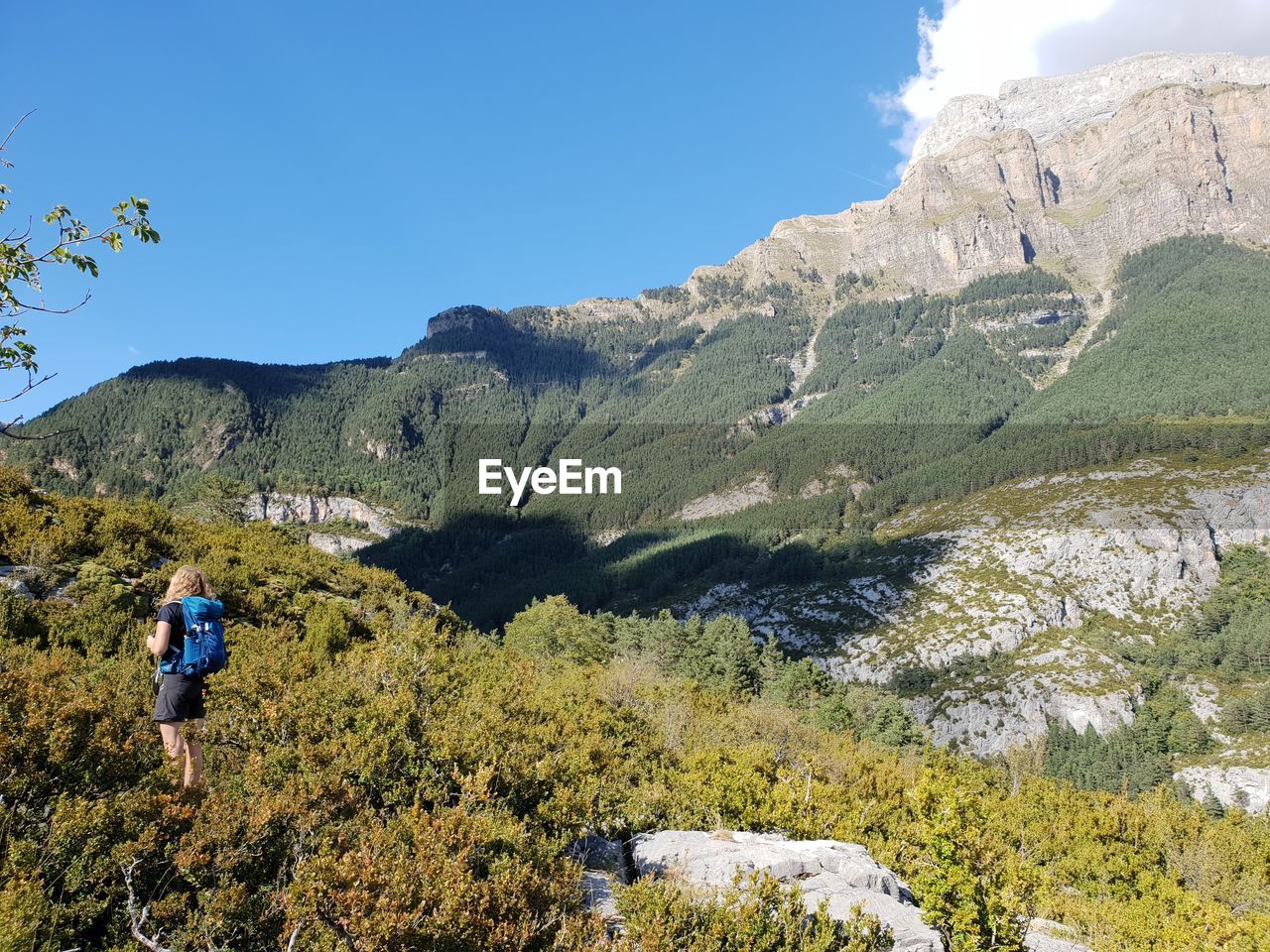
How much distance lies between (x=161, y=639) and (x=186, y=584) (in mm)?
969

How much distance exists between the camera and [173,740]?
7.54 m

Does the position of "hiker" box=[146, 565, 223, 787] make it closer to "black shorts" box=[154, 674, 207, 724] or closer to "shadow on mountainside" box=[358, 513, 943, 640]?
"black shorts" box=[154, 674, 207, 724]

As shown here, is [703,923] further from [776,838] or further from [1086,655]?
[1086,655]

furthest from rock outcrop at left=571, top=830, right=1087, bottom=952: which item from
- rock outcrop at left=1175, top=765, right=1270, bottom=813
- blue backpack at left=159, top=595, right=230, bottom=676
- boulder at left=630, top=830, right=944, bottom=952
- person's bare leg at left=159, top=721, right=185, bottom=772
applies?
rock outcrop at left=1175, top=765, right=1270, bottom=813

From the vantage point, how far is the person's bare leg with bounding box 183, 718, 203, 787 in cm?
695

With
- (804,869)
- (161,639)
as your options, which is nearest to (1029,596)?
(804,869)

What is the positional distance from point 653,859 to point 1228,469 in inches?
6263

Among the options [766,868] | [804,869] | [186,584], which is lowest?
[804,869]

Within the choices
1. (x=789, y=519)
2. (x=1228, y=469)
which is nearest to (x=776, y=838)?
(x=1228, y=469)

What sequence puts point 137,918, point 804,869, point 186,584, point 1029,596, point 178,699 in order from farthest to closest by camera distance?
1. point 1029,596
2. point 804,869
3. point 186,584
4. point 178,699
5. point 137,918

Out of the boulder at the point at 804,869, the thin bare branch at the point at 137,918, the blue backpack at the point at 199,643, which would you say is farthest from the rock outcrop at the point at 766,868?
the blue backpack at the point at 199,643

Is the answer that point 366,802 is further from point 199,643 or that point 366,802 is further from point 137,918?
point 199,643

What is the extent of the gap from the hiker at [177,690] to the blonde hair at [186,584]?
0.4 inches

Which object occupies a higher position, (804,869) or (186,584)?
(186,584)
